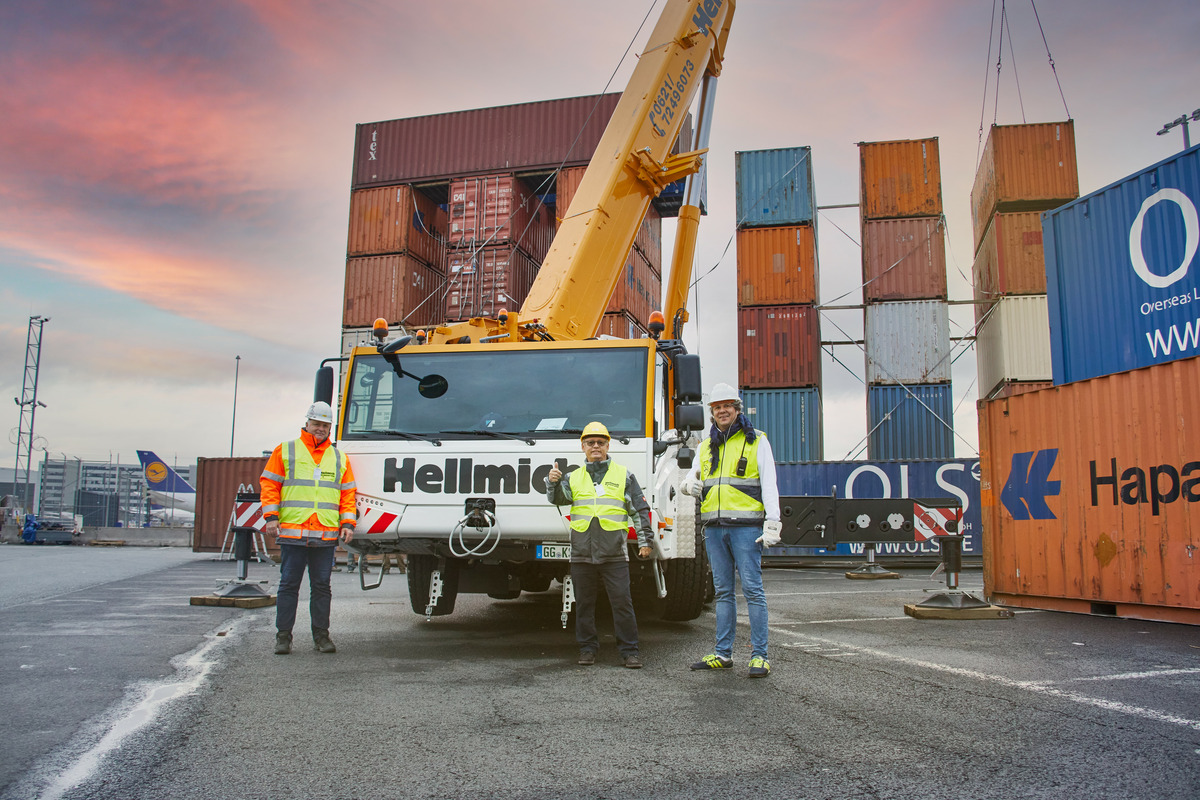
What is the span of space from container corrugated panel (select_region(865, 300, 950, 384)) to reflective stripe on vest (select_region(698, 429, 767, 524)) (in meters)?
18.2

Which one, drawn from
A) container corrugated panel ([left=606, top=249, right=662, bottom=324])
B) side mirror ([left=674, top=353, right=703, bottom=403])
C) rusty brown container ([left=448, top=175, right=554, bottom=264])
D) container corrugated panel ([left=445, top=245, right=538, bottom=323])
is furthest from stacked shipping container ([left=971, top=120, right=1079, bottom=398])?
side mirror ([left=674, top=353, right=703, bottom=403])

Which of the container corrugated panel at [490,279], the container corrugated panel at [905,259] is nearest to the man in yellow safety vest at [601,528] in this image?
the container corrugated panel at [490,279]

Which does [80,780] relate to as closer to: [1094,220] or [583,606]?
[583,606]

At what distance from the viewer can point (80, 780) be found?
2.90 metres

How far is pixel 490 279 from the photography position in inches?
901

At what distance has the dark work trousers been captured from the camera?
17.8ft

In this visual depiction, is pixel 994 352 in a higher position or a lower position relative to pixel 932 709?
higher

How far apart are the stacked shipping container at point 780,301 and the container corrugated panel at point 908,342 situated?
1.56 m

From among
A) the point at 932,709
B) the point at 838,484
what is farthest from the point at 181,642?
the point at 838,484

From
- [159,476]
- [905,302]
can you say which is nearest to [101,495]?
[159,476]

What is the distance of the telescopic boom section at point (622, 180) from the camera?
7715mm

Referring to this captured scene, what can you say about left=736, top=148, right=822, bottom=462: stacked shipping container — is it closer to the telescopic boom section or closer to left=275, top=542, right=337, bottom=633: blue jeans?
the telescopic boom section

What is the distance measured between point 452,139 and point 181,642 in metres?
21.1

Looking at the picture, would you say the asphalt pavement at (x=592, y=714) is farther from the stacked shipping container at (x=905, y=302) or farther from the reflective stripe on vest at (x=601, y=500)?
the stacked shipping container at (x=905, y=302)
